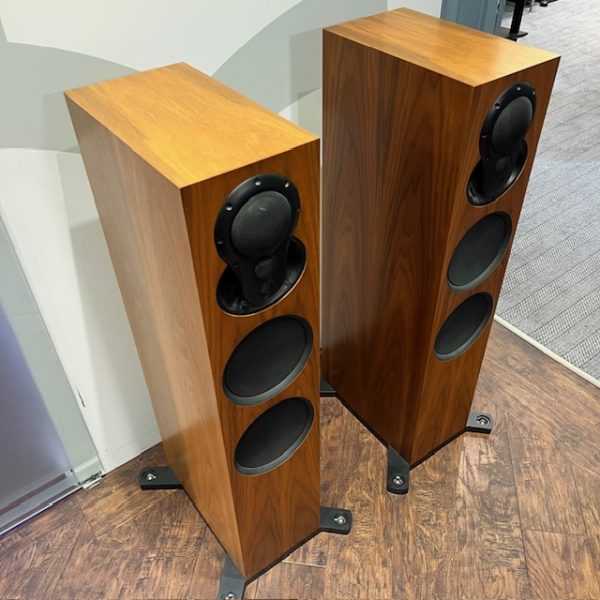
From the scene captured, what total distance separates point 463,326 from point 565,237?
0.92m

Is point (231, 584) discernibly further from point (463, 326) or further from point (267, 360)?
point (463, 326)

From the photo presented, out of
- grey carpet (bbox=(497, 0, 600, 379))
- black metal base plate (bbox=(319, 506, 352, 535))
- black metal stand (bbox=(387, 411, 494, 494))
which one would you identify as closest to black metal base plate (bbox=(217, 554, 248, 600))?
black metal base plate (bbox=(319, 506, 352, 535))

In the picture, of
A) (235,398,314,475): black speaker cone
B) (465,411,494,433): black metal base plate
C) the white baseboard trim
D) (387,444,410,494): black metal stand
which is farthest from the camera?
the white baseboard trim

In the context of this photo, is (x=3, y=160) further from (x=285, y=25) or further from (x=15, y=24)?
(x=285, y=25)

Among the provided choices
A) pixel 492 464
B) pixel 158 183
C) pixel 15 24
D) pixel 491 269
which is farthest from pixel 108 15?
pixel 492 464

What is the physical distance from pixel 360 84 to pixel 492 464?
0.78 m

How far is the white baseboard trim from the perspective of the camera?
1.35 meters

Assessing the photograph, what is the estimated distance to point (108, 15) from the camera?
0.77 m

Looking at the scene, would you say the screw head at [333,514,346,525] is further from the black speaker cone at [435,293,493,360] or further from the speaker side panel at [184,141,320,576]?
the black speaker cone at [435,293,493,360]

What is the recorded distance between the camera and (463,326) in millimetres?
1050

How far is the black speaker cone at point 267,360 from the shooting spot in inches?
28.6

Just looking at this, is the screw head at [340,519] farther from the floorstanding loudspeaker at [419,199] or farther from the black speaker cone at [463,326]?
the black speaker cone at [463,326]

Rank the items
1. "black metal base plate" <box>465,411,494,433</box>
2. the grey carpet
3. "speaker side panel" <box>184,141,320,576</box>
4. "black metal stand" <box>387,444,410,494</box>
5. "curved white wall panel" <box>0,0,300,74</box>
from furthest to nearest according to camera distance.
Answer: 1. the grey carpet
2. "black metal base plate" <box>465,411,494,433</box>
3. "black metal stand" <box>387,444,410,494</box>
4. "curved white wall panel" <box>0,0,300,74</box>
5. "speaker side panel" <box>184,141,320,576</box>

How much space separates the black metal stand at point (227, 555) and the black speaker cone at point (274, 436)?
27cm
